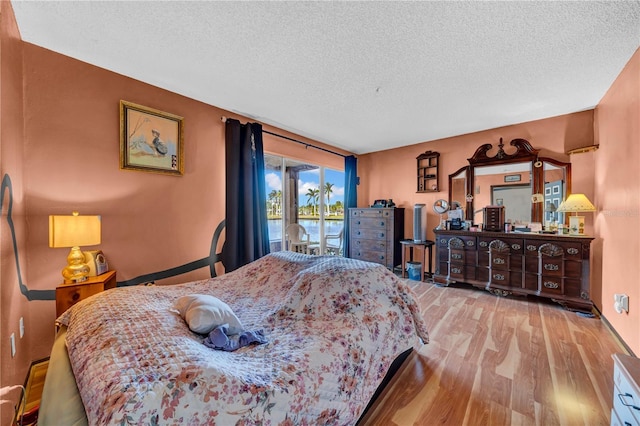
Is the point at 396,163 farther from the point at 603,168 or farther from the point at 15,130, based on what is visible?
the point at 15,130

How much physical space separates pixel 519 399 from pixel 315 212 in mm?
3735

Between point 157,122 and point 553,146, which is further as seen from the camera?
point 553,146

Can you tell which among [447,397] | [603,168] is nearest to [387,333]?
[447,397]

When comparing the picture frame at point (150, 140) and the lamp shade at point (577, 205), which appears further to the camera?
the lamp shade at point (577, 205)

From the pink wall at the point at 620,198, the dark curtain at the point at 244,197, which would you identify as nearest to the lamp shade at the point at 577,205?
the pink wall at the point at 620,198

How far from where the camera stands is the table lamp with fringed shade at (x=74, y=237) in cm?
174

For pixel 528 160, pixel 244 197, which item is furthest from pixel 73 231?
pixel 528 160

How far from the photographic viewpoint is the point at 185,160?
110 inches

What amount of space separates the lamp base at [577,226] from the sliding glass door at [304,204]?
341cm

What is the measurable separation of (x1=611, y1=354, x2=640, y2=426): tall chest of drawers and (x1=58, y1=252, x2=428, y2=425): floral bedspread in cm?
97

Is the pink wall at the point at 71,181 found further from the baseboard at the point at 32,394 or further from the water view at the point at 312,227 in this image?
the water view at the point at 312,227

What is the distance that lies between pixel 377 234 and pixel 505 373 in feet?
9.53

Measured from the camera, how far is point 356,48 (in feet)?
6.31

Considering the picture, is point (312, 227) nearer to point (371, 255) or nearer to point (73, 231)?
point (371, 255)
